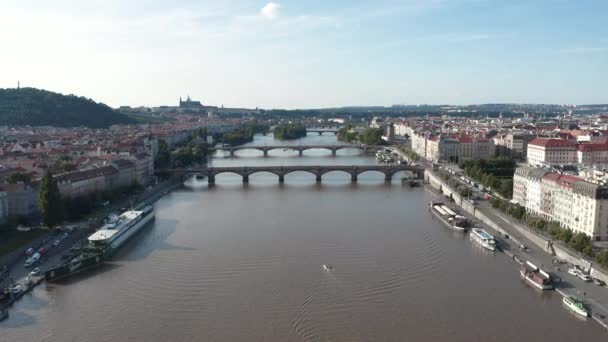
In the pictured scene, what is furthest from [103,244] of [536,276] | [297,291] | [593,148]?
[593,148]

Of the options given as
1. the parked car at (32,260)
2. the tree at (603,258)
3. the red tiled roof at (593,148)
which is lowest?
the parked car at (32,260)

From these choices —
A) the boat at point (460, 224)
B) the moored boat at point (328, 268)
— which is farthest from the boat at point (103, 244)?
the boat at point (460, 224)

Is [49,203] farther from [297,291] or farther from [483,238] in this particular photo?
Result: [483,238]

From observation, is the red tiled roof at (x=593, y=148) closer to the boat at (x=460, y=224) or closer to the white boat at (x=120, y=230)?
the boat at (x=460, y=224)

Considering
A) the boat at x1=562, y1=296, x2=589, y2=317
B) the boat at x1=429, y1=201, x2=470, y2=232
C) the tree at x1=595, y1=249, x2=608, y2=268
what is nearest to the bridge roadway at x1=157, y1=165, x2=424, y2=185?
the boat at x1=429, y1=201, x2=470, y2=232

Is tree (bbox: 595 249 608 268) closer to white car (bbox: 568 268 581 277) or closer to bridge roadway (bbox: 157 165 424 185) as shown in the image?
white car (bbox: 568 268 581 277)
